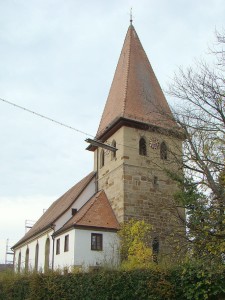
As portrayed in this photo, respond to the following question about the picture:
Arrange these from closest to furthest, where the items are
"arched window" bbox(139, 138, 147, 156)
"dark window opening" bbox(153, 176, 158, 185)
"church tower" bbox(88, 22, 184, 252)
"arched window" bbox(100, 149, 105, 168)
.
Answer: "church tower" bbox(88, 22, 184, 252), "dark window opening" bbox(153, 176, 158, 185), "arched window" bbox(139, 138, 147, 156), "arched window" bbox(100, 149, 105, 168)

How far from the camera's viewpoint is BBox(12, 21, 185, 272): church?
22.7m

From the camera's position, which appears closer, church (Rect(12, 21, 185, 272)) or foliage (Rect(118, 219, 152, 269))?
foliage (Rect(118, 219, 152, 269))

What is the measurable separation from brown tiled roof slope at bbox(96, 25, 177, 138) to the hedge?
36.5ft

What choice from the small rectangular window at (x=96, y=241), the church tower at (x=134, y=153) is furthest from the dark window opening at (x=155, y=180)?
the small rectangular window at (x=96, y=241)

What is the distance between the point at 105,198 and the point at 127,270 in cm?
1040

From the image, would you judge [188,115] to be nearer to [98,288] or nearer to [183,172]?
[183,172]

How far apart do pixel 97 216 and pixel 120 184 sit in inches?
84.1

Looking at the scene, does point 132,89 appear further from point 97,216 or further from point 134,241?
point 134,241

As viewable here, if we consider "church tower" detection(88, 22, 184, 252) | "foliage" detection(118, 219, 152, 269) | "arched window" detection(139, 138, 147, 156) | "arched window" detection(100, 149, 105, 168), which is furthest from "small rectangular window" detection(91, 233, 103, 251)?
"arched window" detection(100, 149, 105, 168)

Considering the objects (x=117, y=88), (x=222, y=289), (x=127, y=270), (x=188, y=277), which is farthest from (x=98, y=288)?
(x=117, y=88)

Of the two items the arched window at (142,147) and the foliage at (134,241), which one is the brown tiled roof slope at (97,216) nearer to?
the foliage at (134,241)

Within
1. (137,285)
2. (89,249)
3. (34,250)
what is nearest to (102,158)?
(89,249)

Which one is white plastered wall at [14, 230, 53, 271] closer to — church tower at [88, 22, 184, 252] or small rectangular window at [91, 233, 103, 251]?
small rectangular window at [91, 233, 103, 251]

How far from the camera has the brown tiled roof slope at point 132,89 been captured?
1013 inches
